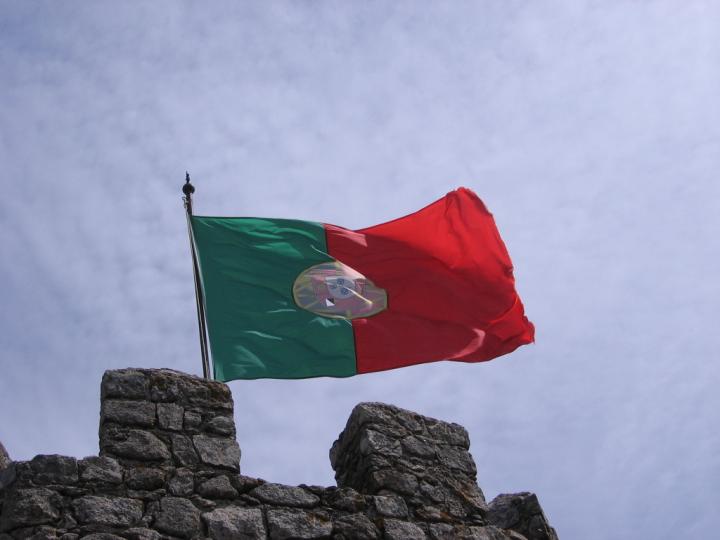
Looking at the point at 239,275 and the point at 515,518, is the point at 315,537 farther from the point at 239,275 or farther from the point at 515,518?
the point at 239,275

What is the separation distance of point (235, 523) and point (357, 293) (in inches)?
158

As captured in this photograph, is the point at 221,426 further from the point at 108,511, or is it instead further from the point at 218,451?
the point at 108,511

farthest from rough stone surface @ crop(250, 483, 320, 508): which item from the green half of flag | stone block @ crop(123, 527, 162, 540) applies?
the green half of flag

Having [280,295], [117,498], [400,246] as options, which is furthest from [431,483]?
[400,246]

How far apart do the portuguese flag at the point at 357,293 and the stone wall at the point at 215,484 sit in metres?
1.95

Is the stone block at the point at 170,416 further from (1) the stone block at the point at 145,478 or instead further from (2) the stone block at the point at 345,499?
(2) the stone block at the point at 345,499

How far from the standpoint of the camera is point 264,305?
9617mm

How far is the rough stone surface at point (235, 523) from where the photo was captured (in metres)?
6.13

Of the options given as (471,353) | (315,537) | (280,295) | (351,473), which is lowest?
(315,537)

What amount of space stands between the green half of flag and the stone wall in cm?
185

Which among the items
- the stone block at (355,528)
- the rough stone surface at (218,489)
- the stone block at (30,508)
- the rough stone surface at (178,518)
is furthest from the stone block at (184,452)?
the stone block at (355,528)

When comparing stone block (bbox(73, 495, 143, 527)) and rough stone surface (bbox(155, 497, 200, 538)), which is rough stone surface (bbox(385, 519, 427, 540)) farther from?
stone block (bbox(73, 495, 143, 527))

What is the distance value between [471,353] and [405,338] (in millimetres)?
549

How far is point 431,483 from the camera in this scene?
23.0 ft
